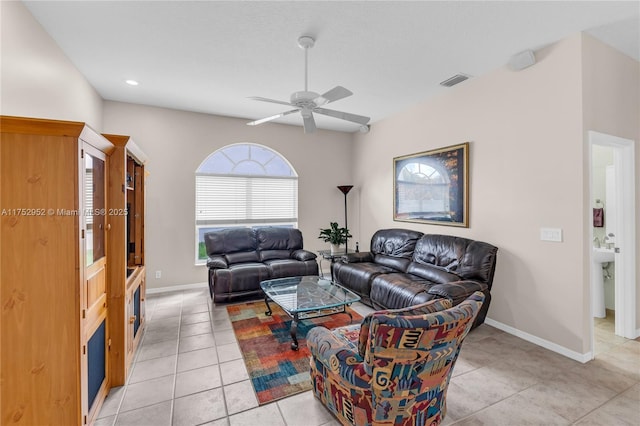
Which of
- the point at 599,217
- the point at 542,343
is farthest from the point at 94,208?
the point at 599,217

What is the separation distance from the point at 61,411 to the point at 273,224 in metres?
4.20

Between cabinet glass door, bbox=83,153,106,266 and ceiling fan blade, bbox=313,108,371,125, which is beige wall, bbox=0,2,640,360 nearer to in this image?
cabinet glass door, bbox=83,153,106,266

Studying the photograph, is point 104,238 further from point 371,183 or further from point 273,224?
point 371,183

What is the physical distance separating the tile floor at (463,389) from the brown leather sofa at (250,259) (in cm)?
99

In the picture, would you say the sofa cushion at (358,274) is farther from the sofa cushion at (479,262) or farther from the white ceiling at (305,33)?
the white ceiling at (305,33)

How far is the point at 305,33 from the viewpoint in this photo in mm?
2617

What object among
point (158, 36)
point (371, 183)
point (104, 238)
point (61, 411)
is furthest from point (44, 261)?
point (371, 183)

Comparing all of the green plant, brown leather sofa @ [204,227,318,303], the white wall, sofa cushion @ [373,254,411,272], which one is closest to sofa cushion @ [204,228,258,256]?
brown leather sofa @ [204,227,318,303]

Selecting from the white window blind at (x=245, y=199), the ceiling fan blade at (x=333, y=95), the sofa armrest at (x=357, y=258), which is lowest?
the sofa armrest at (x=357, y=258)

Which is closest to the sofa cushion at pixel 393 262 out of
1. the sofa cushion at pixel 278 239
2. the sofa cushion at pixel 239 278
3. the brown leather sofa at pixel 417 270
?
the brown leather sofa at pixel 417 270

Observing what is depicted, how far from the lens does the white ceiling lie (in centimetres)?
230

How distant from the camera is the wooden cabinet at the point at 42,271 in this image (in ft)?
4.92

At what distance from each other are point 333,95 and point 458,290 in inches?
87.2

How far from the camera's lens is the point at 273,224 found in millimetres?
5656
